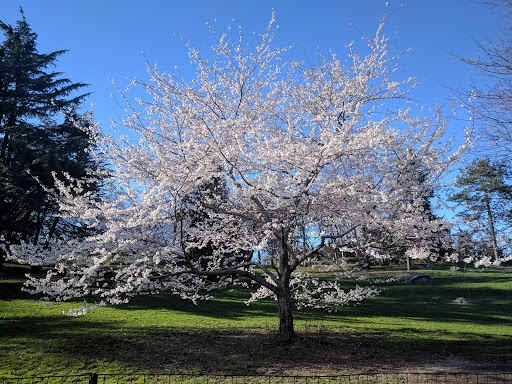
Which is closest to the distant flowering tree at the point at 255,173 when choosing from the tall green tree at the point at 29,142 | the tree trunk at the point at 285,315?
the tree trunk at the point at 285,315

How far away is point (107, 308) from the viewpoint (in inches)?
509

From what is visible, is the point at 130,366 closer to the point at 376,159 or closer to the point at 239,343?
the point at 239,343

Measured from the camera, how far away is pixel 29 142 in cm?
1883

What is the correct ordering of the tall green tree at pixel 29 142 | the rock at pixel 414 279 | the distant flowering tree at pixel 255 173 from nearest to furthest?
the distant flowering tree at pixel 255 173 < the tall green tree at pixel 29 142 < the rock at pixel 414 279

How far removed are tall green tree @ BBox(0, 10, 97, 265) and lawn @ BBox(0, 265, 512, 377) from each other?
143 inches

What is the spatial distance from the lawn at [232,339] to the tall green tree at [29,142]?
3640 mm

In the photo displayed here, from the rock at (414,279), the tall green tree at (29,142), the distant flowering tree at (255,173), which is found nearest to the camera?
the distant flowering tree at (255,173)

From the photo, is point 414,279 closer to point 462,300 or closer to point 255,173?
point 462,300

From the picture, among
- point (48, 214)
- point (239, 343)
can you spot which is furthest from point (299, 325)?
point (48, 214)

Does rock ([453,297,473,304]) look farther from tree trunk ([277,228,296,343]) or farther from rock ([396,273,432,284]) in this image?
tree trunk ([277,228,296,343])

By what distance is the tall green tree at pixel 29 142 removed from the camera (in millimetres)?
16594

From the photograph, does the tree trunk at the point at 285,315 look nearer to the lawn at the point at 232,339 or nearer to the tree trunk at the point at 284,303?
the tree trunk at the point at 284,303

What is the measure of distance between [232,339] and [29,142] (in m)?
16.5

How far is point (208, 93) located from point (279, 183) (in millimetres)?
2897
